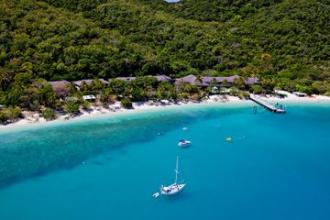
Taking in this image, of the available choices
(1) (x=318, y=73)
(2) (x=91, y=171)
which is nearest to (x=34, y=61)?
(2) (x=91, y=171)

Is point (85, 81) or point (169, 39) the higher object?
point (169, 39)

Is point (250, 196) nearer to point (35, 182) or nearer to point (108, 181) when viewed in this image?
point (108, 181)

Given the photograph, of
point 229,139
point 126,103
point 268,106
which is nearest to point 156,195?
point 229,139

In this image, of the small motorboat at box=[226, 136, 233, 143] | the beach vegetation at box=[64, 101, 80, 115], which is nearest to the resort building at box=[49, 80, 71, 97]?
the beach vegetation at box=[64, 101, 80, 115]

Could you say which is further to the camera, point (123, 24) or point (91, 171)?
point (123, 24)

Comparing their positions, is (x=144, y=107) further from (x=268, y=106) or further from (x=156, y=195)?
(x=156, y=195)

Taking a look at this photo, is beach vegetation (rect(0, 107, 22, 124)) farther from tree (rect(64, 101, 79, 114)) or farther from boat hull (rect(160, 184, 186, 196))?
boat hull (rect(160, 184, 186, 196))
